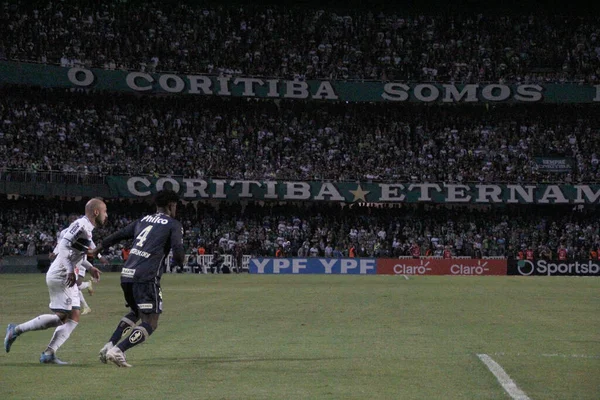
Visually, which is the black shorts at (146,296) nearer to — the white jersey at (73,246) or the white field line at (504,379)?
the white jersey at (73,246)

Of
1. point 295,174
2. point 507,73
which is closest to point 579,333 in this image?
point 295,174

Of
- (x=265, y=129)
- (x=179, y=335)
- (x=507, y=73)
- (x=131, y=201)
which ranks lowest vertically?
(x=179, y=335)

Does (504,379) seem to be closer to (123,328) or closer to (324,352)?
(324,352)

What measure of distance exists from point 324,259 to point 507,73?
817 inches

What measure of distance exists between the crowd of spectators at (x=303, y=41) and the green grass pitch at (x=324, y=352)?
37.6 metres

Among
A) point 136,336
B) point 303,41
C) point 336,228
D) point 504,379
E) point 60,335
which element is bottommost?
point 504,379

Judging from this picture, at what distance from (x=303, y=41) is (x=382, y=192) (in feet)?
42.6

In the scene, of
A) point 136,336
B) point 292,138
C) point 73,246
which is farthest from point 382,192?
point 136,336

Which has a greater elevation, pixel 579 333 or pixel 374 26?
pixel 374 26

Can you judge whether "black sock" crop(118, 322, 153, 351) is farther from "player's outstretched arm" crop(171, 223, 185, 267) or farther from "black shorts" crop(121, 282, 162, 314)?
"player's outstretched arm" crop(171, 223, 185, 267)

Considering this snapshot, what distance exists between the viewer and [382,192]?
60344 mm

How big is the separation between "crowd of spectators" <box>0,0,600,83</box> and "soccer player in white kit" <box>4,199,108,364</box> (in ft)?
160

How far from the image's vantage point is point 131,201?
59938mm

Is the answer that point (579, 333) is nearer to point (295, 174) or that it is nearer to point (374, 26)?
point (295, 174)
